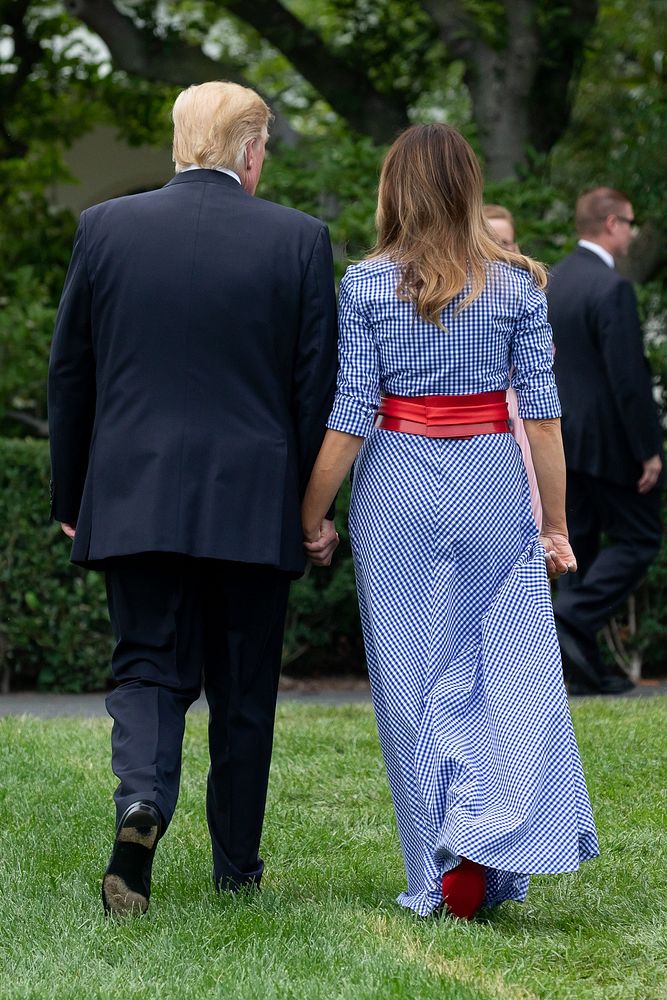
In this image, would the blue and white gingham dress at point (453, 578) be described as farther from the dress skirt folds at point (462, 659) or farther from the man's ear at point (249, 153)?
the man's ear at point (249, 153)

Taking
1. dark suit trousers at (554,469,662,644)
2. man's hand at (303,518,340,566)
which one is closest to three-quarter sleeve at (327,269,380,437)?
man's hand at (303,518,340,566)

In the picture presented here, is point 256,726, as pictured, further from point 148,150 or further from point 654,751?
point 148,150

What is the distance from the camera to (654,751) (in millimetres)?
5547

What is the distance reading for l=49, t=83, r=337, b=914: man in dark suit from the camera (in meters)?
3.55

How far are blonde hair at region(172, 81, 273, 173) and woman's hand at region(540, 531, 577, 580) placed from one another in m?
1.26

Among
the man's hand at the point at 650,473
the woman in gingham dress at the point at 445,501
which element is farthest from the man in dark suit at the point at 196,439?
the man's hand at the point at 650,473

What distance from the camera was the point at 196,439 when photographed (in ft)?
11.7

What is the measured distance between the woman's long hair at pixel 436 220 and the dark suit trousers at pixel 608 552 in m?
3.74

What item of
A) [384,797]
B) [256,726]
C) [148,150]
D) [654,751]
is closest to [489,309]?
[256,726]

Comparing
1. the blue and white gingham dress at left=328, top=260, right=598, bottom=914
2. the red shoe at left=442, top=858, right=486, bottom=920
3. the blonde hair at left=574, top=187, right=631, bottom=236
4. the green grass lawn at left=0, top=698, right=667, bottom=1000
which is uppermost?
the blonde hair at left=574, top=187, right=631, bottom=236

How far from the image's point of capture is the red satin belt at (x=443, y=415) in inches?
145

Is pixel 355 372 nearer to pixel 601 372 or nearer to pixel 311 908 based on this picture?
pixel 311 908

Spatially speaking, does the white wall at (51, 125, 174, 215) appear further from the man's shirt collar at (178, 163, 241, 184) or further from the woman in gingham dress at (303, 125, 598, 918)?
the woman in gingham dress at (303, 125, 598, 918)

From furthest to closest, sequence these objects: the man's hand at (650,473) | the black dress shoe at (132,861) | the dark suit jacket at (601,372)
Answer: the man's hand at (650,473)
the dark suit jacket at (601,372)
the black dress shoe at (132,861)
